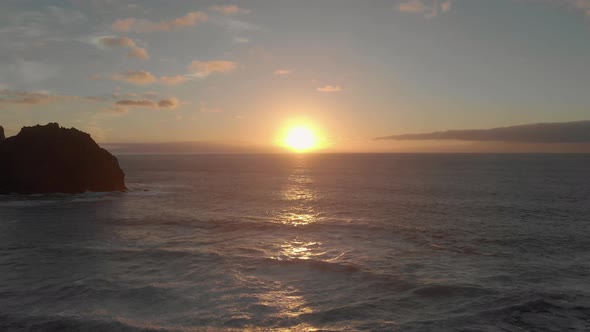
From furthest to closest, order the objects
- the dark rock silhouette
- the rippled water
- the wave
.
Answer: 1. the dark rock silhouette
2. the rippled water
3. the wave

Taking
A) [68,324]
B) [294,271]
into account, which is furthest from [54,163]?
[68,324]

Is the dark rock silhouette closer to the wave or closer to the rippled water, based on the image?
the rippled water

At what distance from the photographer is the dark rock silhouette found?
2392 inches

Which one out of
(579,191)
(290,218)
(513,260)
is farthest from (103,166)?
(579,191)

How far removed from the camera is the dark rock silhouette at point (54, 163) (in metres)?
60.8

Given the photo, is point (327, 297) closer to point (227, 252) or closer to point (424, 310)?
point (424, 310)

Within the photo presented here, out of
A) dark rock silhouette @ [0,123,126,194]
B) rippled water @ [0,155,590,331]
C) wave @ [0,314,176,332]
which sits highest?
dark rock silhouette @ [0,123,126,194]

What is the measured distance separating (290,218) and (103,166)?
42.0 m

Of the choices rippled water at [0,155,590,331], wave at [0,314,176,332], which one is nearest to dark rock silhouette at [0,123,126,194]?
rippled water at [0,155,590,331]

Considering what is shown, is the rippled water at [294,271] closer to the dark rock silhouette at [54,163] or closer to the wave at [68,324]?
the wave at [68,324]

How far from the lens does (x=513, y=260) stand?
948 inches

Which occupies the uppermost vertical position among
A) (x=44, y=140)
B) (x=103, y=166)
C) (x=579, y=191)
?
(x=44, y=140)

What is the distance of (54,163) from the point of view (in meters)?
62.2

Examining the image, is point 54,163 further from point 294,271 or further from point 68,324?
point 68,324
